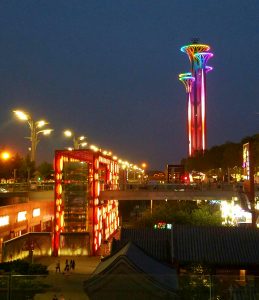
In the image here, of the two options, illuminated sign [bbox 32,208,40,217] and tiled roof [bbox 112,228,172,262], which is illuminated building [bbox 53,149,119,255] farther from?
tiled roof [bbox 112,228,172,262]

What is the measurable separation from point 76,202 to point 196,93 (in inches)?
2542

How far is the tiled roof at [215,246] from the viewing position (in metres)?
20.1

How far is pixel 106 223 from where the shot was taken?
4809 cm

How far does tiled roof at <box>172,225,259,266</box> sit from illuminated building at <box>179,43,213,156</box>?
238 ft

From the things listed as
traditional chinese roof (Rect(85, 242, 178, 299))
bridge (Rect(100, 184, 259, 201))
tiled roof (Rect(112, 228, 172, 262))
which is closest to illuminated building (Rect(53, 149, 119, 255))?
bridge (Rect(100, 184, 259, 201))

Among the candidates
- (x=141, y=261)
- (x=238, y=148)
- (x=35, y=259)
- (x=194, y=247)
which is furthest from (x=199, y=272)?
(x=238, y=148)

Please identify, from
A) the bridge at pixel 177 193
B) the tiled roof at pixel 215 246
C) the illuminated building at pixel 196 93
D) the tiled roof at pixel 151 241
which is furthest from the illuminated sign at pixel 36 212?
the illuminated building at pixel 196 93

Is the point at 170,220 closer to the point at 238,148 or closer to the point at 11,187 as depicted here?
the point at 11,187

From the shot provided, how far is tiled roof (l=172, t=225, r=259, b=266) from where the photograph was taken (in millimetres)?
20109

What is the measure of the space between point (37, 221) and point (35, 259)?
9.12 metres

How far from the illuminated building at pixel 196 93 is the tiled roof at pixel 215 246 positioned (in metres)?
72.6

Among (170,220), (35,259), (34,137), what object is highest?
(34,137)

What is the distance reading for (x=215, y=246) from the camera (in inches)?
817

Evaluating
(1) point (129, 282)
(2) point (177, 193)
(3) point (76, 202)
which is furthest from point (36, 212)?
(1) point (129, 282)
